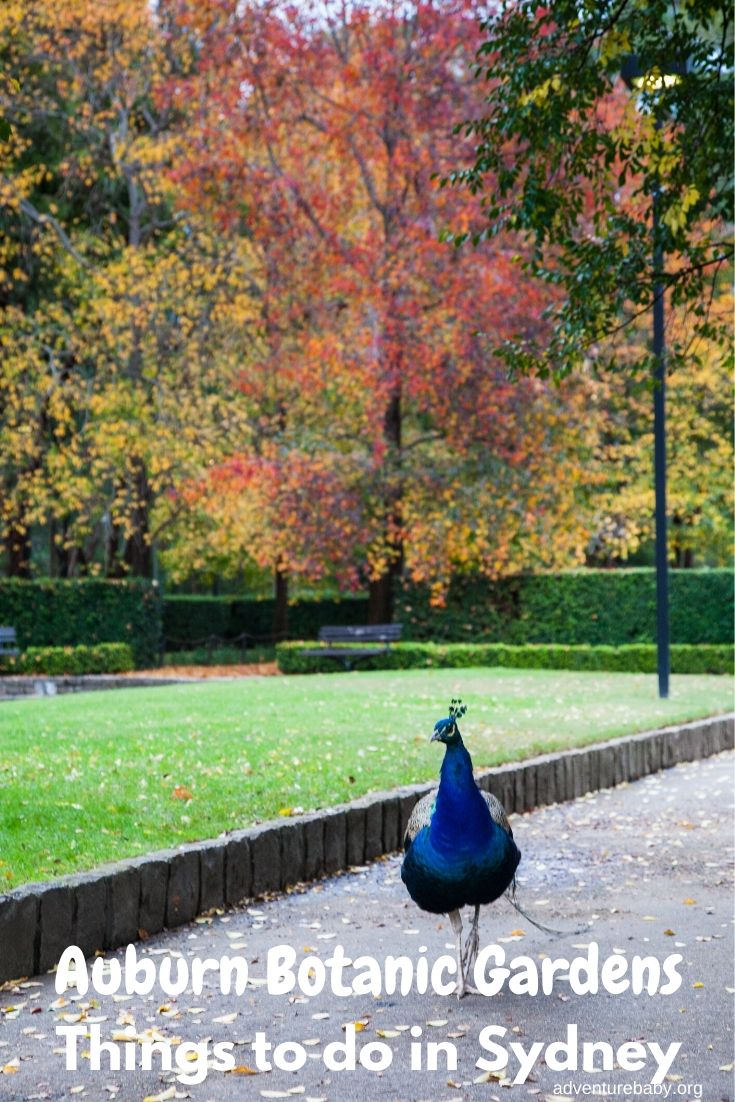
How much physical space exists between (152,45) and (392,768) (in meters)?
21.8

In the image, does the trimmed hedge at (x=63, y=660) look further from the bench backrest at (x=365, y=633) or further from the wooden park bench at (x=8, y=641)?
the bench backrest at (x=365, y=633)

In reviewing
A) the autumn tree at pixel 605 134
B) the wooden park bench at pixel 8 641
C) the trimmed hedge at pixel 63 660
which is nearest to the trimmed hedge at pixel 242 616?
the trimmed hedge at pixel 63 660

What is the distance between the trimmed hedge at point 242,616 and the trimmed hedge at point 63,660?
8.50 metres

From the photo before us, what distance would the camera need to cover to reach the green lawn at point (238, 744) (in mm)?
7871

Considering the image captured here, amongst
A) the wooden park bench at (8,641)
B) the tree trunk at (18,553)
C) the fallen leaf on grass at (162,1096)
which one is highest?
the tree trunk at (18,553)

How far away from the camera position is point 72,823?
25.7ft

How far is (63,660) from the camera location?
25594 millimetres

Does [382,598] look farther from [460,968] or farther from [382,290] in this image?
[460,968]

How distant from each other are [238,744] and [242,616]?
25.3 m

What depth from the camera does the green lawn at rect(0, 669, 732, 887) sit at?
7.87 metres

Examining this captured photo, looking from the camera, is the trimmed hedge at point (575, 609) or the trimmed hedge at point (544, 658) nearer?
the trimmed hedge at point (544, 658)

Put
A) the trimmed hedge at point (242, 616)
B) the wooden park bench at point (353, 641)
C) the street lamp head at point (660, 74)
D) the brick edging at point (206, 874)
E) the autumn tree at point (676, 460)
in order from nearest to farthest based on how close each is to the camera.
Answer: the brick edging at point (206, 874), the street lamp head at point (660, 74), the wooden park bench at point (353, 641), the autumn tree at point (676, 460), the trimmed hedge at point (242, 616)

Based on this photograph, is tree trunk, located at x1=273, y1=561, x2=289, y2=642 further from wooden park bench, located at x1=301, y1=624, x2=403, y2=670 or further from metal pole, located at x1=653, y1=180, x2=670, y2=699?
metal pole, located at x1=653, y1=180, x2=670, y2=699

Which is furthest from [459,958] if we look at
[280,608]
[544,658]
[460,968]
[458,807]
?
[280,608]
